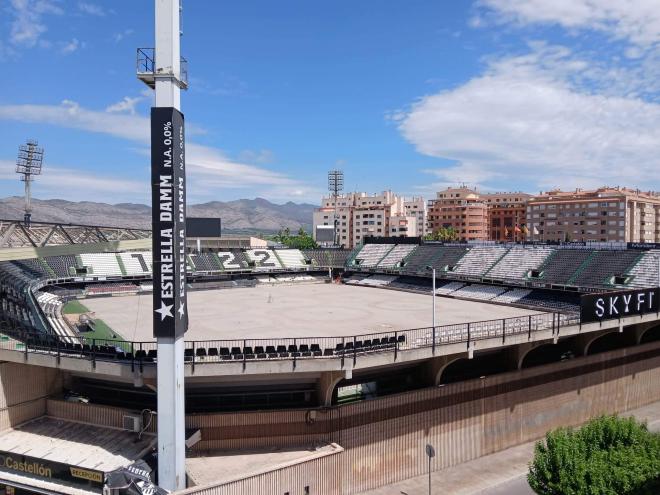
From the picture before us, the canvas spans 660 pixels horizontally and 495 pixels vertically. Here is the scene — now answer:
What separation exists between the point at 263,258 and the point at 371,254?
698 inches

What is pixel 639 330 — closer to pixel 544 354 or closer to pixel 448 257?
pixel 544 354

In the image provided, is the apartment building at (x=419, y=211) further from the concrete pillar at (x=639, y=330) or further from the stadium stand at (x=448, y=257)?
the concrete pillar at (x=639, y=330)

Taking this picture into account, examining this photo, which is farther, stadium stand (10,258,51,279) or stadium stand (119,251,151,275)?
stadium stand (119,251,151,275)

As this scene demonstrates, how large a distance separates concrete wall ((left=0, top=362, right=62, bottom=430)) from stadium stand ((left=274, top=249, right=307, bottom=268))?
2152 inches

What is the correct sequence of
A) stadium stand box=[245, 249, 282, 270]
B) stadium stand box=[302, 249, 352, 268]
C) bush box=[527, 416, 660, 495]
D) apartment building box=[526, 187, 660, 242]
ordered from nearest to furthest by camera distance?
bush box=[527, 416, 660, 495] → stadium stand box=[245, 249, 282, 270] → stadium stand box=[302, 249, 352, 268] → apartment building box=[526, 187, 660, 242]

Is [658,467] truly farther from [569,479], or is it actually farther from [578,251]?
[578,251]

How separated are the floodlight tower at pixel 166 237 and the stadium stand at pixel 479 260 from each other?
48.2m

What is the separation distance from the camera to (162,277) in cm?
1920

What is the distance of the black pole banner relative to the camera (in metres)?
19.1

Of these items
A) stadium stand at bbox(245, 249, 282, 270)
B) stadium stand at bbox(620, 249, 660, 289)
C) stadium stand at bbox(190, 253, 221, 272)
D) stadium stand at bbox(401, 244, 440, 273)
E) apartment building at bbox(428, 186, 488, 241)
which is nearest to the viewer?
stadium stand at bbox(620, 249, 660, 289)

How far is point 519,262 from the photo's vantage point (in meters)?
59.2

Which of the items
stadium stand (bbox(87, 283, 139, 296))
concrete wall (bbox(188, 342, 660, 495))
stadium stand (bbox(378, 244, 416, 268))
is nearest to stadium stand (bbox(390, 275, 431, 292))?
stadium stand (bbox(378, 244, 416, 268))

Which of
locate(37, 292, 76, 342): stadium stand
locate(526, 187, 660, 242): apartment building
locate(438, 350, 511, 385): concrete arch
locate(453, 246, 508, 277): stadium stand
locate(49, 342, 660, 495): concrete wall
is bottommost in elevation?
locate(49, 342, 660, 495): concrete wall

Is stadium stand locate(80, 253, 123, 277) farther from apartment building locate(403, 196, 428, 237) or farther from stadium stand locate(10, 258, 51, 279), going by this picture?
apartment building locate(403, 196, 428, 237)
